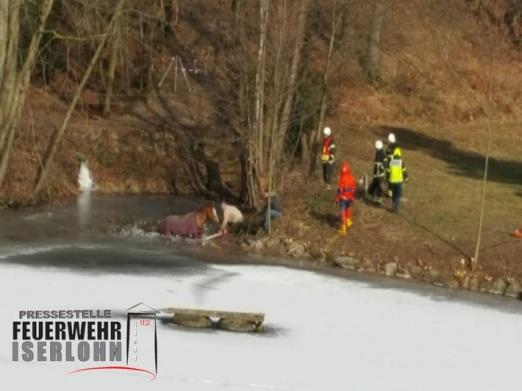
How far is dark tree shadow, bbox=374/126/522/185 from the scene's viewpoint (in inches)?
1172

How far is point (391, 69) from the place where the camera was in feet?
139

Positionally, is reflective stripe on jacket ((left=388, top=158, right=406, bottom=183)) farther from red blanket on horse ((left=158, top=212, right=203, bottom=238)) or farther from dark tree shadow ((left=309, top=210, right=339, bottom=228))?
red blanket on horse ((left=158, top=212, right=203, bottom=238))

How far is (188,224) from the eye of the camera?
22984mm

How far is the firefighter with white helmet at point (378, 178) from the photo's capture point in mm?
24297

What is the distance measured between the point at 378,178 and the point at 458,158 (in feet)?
31.1

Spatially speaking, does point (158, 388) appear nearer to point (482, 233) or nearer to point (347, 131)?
point (482, 233)

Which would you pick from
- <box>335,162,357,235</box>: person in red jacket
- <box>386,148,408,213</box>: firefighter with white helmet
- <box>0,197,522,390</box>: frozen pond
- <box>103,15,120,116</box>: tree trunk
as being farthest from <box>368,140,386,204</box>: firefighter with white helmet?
<box>103,15,120,116</box>: tree trunk

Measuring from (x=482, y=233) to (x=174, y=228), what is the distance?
23.4 ft

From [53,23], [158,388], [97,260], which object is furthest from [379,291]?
[53,23]

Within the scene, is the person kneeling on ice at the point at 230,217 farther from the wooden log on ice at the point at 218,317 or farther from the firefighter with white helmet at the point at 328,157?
the wooden log on ice at the point at 218,317

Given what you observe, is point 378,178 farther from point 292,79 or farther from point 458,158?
point 458,158

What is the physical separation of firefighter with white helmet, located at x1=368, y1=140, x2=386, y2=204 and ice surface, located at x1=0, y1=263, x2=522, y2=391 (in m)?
5.07

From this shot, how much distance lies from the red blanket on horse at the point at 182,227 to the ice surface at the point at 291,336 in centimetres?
279

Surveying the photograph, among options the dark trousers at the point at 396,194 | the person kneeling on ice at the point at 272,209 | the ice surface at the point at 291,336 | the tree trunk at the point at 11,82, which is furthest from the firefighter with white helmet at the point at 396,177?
the tree trunk at the point at 11,82
